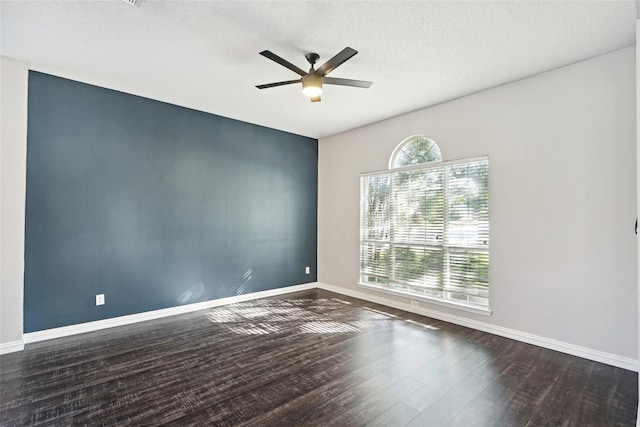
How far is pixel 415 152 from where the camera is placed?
452 centimetres

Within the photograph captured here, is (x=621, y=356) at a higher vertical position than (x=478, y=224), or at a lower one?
lower

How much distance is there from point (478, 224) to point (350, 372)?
94.2 inches

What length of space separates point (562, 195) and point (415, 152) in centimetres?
192

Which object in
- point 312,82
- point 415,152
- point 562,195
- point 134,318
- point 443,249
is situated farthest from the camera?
point 415,152

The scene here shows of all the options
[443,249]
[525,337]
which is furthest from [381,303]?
[525,337]

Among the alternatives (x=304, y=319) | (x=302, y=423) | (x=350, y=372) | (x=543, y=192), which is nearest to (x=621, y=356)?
(x=543, y=192)

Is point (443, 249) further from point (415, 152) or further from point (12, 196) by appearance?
point (12, 196)

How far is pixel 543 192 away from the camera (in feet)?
10.6

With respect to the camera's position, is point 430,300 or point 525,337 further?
point 430,300

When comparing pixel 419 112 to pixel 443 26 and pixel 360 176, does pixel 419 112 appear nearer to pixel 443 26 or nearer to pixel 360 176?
pixel 360 176

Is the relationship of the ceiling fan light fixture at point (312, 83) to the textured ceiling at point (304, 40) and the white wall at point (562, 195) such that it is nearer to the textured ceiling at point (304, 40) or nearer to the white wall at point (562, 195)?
the textured ceiling at point (304, 40)

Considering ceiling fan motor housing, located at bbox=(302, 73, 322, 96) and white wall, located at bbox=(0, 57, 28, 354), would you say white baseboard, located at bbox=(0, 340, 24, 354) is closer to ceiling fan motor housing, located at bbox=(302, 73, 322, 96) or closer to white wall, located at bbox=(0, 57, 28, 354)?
white wall, located at bbox=(0, 57, 28, 354)

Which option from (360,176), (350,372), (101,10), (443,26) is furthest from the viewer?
(360,176)

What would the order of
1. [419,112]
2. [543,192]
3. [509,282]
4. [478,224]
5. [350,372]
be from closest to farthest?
[350,372], [543,192], [509,282], [478,224], [419,112]
